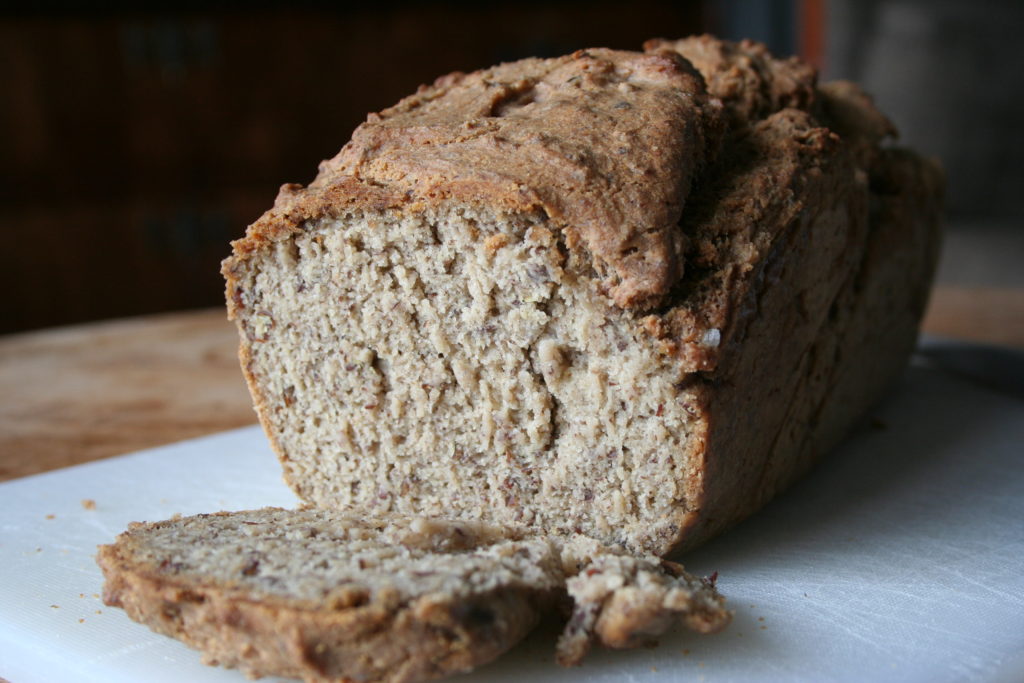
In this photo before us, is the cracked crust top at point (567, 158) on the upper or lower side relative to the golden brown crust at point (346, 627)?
upper

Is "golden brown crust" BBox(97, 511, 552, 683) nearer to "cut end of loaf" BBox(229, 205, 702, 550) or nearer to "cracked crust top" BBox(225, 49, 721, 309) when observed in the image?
"cut end of loaf" BBox(229, 205, 702, 550)

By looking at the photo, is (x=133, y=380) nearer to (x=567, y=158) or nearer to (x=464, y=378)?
(x=464, y=378)

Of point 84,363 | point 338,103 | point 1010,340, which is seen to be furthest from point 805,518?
point 338,103

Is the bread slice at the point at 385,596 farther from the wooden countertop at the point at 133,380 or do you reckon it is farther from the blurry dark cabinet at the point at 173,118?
the blurry dark cabinet at the point at 173,118

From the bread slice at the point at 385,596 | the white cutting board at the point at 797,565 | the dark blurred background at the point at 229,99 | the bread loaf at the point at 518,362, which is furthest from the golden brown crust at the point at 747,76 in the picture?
the dark blurred background at the point at 229,99

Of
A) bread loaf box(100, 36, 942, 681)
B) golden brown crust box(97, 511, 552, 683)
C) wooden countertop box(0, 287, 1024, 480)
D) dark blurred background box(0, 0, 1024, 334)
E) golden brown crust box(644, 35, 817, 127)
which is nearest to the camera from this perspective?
golden brown crust box(97, 511, 552, 683)

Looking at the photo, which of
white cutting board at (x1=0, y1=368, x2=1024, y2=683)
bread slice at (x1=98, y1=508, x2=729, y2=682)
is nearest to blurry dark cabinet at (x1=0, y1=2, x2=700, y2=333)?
white cutting board at (x1=0, y1=368, x2=1024, y2=683)

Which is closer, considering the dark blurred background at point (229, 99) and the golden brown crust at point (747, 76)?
the golden brown crust at point (747, 76)
